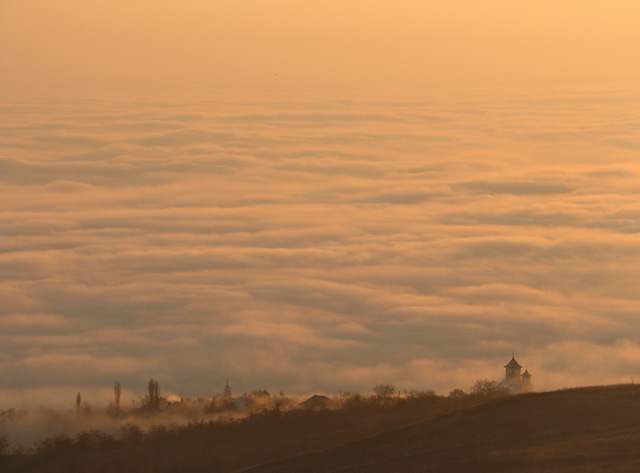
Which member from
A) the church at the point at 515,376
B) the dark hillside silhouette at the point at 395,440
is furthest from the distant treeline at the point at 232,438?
the church at the point at 515,376

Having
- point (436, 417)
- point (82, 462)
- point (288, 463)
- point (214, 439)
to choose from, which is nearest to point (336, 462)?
point (288, 463)

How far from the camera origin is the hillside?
53625 mm

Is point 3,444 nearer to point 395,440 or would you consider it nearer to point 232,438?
point 232,438

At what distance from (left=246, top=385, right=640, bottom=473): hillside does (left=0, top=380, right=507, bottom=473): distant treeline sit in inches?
108

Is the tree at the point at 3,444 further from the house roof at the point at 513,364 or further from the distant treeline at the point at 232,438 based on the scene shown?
the house roof at the point at 513,364

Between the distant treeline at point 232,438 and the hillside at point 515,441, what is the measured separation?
9.03 feet

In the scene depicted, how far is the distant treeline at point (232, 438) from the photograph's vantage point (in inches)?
2527

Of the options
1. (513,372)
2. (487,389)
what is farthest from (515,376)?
(487,389)

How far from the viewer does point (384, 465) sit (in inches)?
2227

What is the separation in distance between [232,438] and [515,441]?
58.6ft

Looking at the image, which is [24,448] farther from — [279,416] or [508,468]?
[508,468]

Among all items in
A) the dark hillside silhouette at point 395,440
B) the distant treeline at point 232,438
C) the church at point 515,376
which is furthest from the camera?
the church at point 515,376

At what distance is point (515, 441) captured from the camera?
191 feet

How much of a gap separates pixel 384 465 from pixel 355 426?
11172 millimetres
